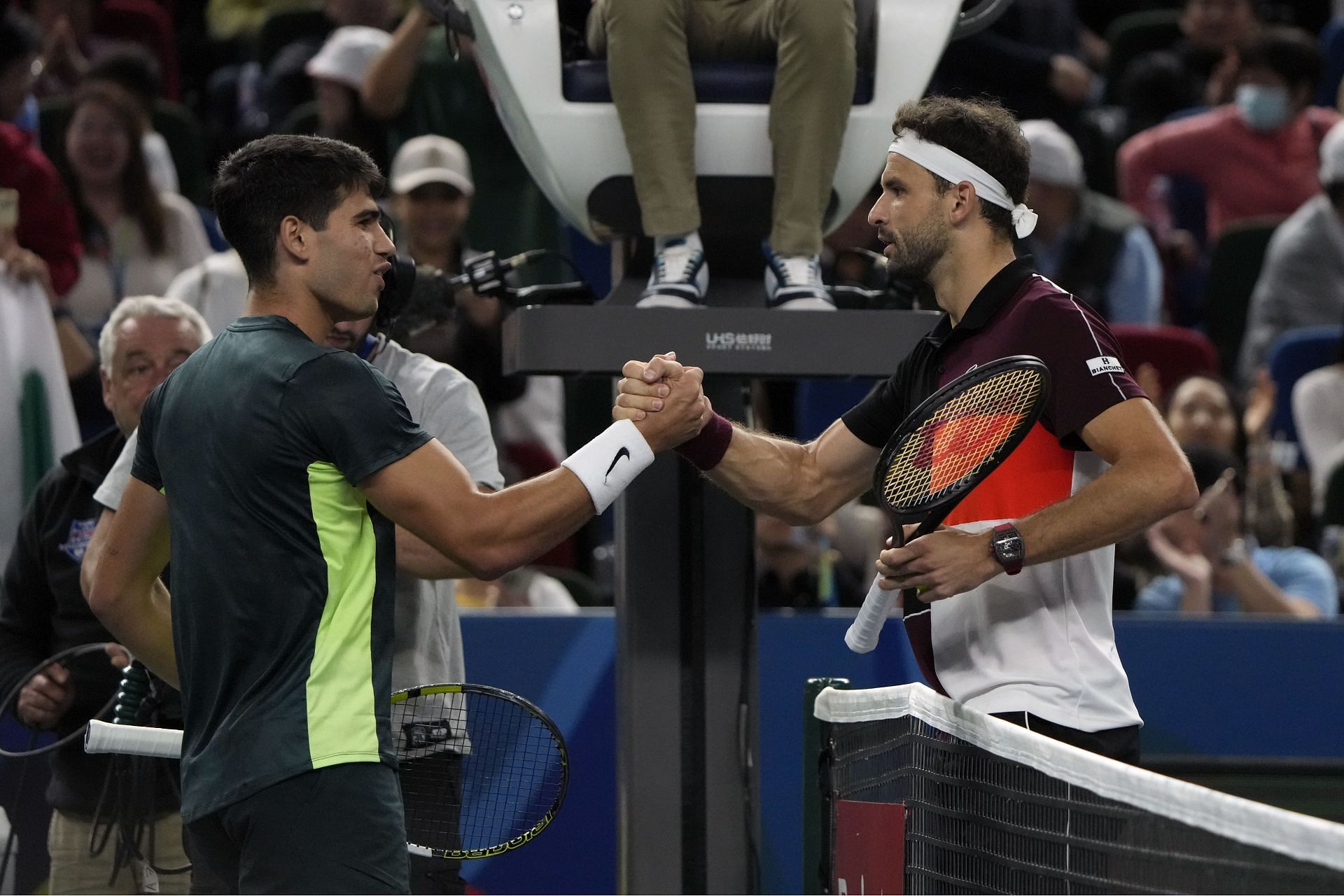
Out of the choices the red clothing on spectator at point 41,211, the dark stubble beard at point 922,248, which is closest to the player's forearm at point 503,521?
the dark stubble beard at point 922,248

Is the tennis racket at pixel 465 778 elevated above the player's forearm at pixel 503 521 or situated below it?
below

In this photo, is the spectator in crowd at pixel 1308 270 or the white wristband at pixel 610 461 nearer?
the white wristband at pixel 610 461

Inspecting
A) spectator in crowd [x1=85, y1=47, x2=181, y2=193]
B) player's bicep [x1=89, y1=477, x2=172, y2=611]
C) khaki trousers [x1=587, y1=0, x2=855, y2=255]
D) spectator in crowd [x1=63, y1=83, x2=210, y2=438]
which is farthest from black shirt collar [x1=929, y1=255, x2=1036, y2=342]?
spectator in crowd [x1=85, y1=47, x2=181, y2=193]

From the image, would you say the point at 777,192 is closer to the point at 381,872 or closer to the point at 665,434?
the point at 665,434

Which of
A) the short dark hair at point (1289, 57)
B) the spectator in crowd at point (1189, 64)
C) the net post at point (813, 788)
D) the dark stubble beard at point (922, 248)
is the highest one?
the spectator in crowd at point (1189, 64)

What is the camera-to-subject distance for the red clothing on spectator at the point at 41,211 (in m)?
5.95

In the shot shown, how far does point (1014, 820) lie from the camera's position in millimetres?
2684

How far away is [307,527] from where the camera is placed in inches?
103

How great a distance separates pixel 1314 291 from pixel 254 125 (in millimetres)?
4725

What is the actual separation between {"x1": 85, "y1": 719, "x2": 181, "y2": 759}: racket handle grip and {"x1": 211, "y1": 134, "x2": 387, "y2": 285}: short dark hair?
74cm

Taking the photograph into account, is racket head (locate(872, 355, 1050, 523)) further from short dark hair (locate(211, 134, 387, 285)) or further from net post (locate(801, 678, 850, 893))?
short dark hair (locate(211, 134, 387, 285))

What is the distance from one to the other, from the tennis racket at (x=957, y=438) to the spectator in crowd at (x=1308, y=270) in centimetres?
542

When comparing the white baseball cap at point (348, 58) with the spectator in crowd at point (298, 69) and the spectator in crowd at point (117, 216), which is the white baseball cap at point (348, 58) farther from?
the spectator in crowd at point (298, 69)

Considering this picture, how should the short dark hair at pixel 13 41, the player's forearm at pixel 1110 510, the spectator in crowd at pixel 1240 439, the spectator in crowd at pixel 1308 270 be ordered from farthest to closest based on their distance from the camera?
1. the spectator in crowd at pixel 1308 270
2. the short dark hair at pixel 13 41
3. the spectator in crowd at pixel 1240 439
4. the player's forearm at pixel 1110 510
